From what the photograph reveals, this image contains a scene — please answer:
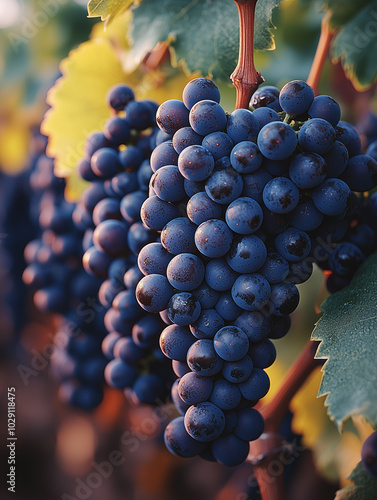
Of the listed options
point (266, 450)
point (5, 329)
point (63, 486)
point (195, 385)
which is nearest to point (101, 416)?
point (63, 486)

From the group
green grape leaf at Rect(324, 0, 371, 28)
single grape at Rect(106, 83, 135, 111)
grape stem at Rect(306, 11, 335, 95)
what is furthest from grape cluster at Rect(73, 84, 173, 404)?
green grape leaf at Rect(324, 0, 371, 28)

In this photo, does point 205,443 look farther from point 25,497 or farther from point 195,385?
point 25,497

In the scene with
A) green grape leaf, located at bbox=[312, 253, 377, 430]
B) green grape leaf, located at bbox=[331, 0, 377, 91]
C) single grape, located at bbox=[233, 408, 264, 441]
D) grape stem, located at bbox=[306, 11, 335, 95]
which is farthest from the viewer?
green grape leaf, located at bbox=[331, 0, 377, 91]

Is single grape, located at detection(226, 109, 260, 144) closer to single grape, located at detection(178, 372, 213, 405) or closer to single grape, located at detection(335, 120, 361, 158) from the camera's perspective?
single grape, located at detection(335, 120, 361, 158)

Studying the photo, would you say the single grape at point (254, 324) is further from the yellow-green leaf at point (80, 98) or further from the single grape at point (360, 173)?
the yellow-green leaf at point (80, 98)

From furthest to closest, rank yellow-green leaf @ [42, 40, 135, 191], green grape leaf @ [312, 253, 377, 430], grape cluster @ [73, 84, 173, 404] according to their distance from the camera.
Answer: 1. yellow-green leaf @ [42, 40, 135, 191]
2. grape cluster @ [73, 84, 173, 404]
3. green grape leaf @ [312, 253, 377, 430]

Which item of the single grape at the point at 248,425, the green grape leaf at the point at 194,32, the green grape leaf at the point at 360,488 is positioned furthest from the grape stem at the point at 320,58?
the green grape leaf at the point at 360,488
